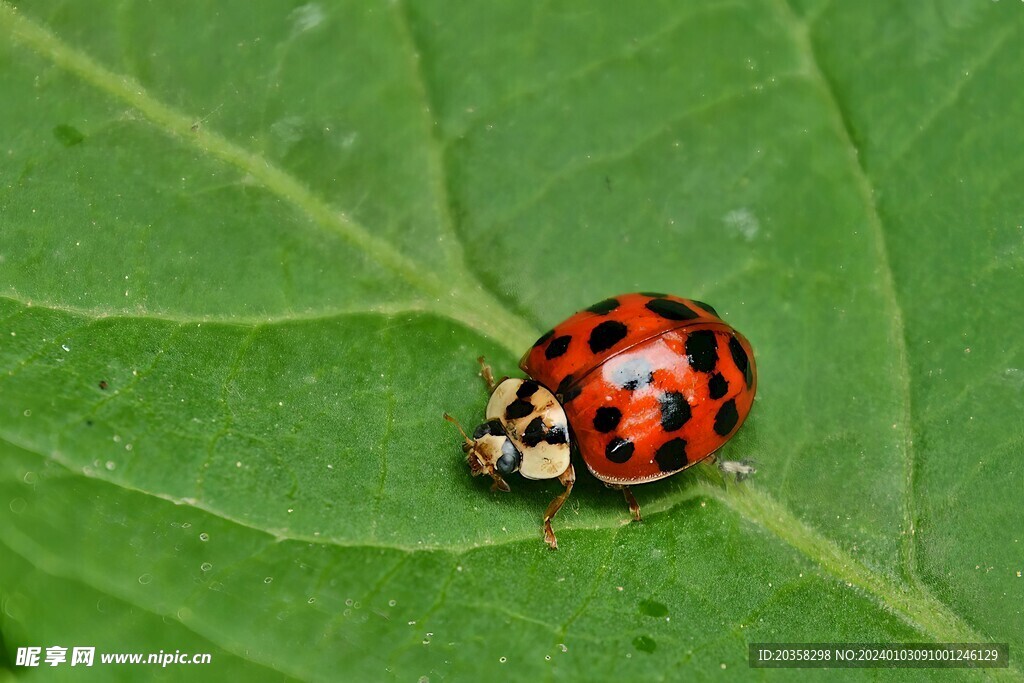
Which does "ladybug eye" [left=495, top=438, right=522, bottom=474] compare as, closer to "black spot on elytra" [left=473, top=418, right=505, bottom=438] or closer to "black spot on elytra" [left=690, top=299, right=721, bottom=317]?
"black spot on elytra" [left=473, top=418, right=505, bottom=438]

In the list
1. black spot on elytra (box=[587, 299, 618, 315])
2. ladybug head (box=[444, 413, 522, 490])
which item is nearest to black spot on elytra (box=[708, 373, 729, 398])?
black spot on elytra (box=[587, 299, 618, 315])

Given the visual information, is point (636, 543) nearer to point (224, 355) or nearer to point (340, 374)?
point (340, 374)

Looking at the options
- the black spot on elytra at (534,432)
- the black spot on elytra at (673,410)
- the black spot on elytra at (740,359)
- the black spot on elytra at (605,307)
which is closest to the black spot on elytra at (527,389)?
the black spot on elytra at (534,432)

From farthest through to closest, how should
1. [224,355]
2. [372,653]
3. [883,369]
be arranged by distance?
1. [883,369]
2. [224,355]
3. [372,653]

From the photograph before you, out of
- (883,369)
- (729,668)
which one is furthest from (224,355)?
(883,369)

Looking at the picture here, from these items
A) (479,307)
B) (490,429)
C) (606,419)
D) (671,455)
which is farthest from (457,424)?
(671,455)
